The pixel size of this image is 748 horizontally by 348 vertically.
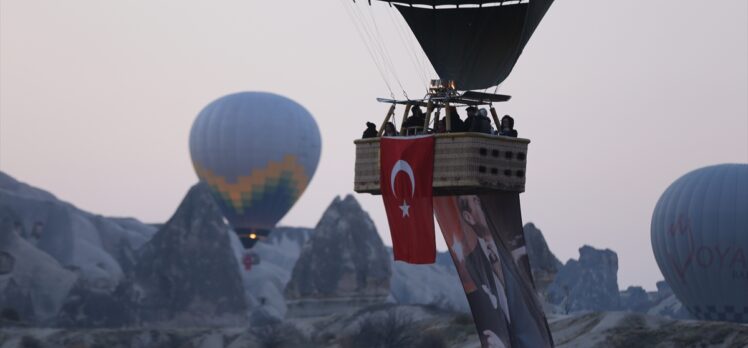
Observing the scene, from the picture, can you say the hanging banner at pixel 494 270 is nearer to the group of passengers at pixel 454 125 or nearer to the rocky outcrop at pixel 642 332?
the group of passengers at pixel 454 125

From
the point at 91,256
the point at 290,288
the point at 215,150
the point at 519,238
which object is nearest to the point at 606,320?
the point at 519,238

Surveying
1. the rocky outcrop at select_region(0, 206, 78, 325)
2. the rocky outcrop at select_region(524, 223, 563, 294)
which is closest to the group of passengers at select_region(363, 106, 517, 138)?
the rocky outcrop at select_region(524, 223, 563, 294)

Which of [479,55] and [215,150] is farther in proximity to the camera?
[215,150]

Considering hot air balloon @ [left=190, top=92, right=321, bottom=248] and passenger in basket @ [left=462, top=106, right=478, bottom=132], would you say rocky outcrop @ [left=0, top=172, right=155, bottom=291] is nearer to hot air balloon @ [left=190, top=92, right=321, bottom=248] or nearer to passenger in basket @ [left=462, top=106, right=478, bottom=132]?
hot air balloon @ [left=190, top=92, right=321, bottom=248]

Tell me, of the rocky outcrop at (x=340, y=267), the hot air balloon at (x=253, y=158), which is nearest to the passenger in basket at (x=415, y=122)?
the rocky outcrop at (x=340, y=267)

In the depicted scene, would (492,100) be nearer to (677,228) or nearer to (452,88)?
(452,88)

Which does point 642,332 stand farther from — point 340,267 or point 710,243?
point 340,267
